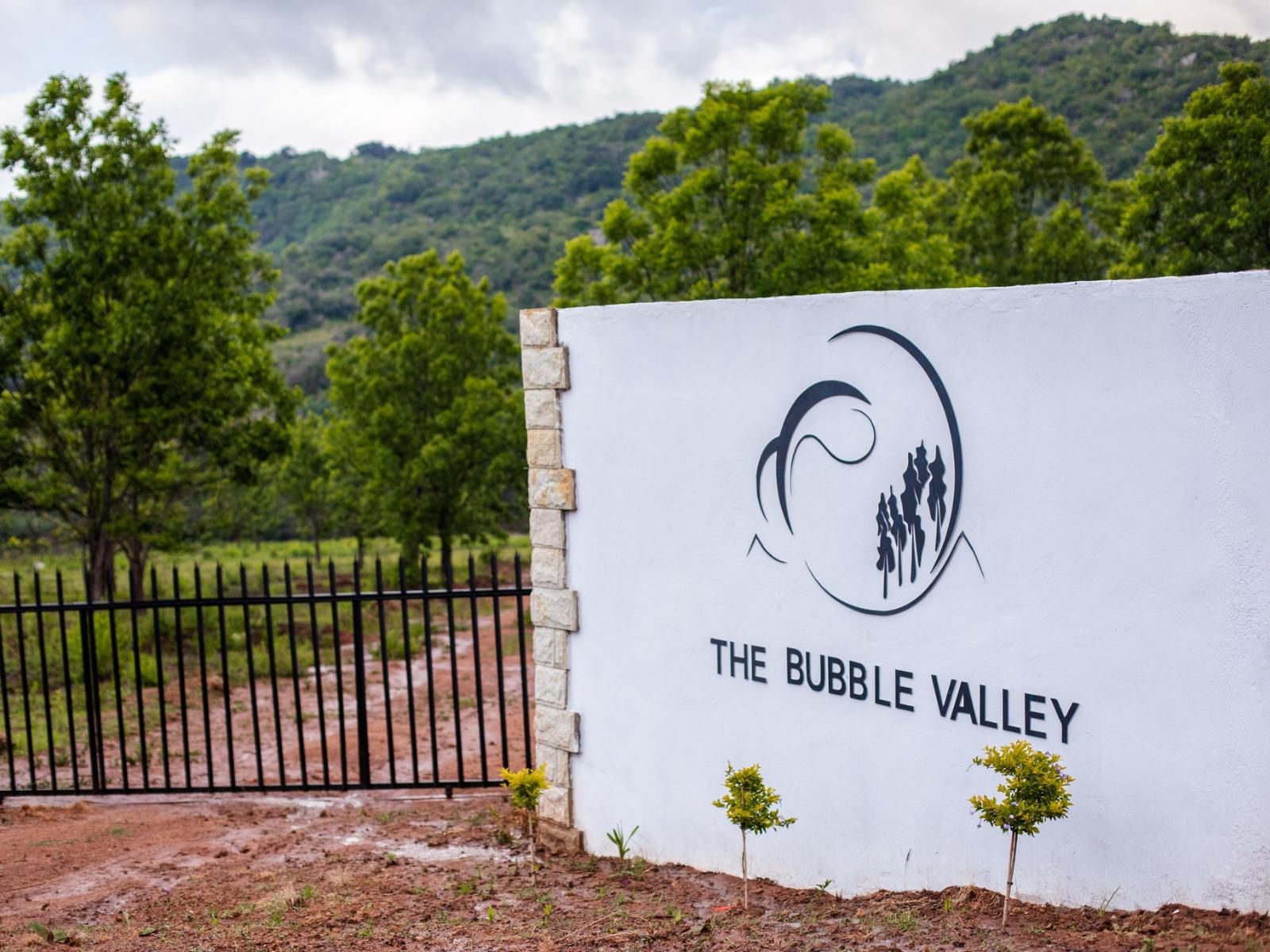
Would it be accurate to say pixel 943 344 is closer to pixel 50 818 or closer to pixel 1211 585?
pixel 1211 585

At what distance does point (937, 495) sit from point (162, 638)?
1442 centimetres

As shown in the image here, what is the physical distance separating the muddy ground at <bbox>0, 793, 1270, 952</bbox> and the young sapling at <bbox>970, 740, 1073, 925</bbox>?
1.36 ft

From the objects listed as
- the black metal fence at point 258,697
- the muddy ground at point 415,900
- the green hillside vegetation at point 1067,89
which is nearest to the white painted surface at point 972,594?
the muddy ground at point 415,900

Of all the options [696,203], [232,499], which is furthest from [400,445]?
[232,499]

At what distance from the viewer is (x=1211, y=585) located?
4395mm

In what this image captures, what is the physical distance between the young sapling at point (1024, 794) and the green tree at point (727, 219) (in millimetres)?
13352

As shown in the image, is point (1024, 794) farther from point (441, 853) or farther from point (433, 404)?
point (433, 404)

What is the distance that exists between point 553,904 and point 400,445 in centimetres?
1611

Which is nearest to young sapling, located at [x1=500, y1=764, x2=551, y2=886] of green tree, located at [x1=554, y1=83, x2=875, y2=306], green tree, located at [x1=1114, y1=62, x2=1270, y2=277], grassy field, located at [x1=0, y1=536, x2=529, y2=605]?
green tree, located at [x1=554, y1=83, x2=875, y2=306]

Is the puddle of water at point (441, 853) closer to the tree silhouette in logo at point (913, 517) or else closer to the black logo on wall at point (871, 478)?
the black logo on wall at point (871, 478)

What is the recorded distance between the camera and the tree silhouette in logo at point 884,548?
5.43 m

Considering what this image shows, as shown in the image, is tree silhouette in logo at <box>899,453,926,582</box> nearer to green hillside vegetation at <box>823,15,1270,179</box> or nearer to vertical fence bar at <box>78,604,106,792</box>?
vertical fence bar at <box>78,604,106,792</box>

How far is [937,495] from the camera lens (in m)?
5.24

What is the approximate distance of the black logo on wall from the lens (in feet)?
17.2
